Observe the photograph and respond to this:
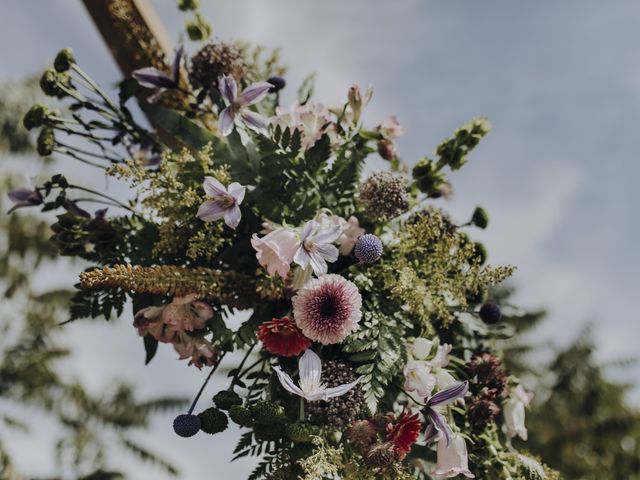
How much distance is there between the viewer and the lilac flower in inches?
42.5

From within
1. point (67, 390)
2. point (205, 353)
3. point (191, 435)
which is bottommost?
point (191, 435)

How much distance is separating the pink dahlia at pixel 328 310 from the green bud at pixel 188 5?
34.5 inches

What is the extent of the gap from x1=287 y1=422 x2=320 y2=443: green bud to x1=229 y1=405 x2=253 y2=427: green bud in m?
0.07

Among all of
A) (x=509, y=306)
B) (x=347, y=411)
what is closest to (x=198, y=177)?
(x=347, y=411)

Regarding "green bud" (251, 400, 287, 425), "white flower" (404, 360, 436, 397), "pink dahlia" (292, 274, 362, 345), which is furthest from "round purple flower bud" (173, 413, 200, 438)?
"white flower" (404, 360, 436, 397)

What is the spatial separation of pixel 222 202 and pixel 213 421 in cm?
39

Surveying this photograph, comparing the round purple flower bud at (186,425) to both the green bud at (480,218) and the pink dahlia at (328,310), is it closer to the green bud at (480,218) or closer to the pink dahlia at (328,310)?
the pink dahlia at (328,310)

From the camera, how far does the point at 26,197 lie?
1407 millimetres

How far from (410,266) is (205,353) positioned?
1.43 ft

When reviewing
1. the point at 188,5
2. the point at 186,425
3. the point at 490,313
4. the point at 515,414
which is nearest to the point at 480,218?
the point at 490,313

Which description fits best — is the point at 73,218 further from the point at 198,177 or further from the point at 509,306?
the point at 509,306

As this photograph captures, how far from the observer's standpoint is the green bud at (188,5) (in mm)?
1561

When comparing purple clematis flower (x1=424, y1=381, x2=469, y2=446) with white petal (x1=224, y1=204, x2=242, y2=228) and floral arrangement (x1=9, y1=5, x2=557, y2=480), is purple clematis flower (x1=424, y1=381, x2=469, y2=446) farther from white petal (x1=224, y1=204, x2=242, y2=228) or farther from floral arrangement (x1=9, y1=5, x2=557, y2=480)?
white petal (x1=224, y1=204, x2=242, y2=228)

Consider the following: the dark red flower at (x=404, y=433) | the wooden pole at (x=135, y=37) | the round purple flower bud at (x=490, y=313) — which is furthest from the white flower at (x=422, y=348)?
the wooden pole at (x=135, y=37)
